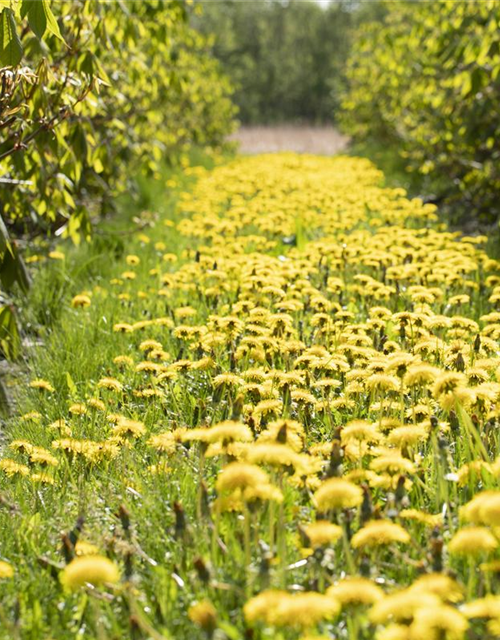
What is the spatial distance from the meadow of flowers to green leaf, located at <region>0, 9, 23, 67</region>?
44.0 inches

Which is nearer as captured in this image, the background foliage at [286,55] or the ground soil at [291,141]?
the ground soil at [291,141]

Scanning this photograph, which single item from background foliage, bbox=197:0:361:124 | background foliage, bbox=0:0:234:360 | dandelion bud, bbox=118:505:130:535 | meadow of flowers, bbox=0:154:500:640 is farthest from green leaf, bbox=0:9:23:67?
background foliage, bbox=197:0:361:124

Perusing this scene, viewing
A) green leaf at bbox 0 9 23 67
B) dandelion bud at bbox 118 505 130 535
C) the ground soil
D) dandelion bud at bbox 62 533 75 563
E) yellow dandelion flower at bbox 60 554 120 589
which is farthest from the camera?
the ground soil

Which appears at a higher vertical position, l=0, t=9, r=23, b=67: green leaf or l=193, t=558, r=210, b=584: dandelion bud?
l=0, t=9, r=23, b=67: green leaf

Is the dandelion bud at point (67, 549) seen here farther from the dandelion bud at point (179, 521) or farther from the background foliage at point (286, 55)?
the background foliage at point (286, 55)

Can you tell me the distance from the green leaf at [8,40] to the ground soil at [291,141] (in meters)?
21.4

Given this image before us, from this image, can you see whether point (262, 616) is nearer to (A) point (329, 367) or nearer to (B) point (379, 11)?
(A) point (329, 367)

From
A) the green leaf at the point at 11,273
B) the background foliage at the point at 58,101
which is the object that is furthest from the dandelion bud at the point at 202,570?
the green leaf at the point at 11,273

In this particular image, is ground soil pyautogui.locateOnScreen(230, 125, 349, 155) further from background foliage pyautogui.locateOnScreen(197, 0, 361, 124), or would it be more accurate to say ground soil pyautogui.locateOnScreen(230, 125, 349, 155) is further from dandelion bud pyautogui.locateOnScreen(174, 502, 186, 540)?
dandelion bud pyautogui.locateOnScreen(174, 502, 186, 540)

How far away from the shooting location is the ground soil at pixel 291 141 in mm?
24297

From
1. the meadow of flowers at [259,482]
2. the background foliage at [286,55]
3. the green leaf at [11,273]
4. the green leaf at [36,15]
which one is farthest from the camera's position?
the background foliage at [286,55]

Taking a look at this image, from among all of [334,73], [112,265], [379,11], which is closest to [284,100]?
[334,73]

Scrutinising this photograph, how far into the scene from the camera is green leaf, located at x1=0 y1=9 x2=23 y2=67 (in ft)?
7.57

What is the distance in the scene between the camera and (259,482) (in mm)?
1642
